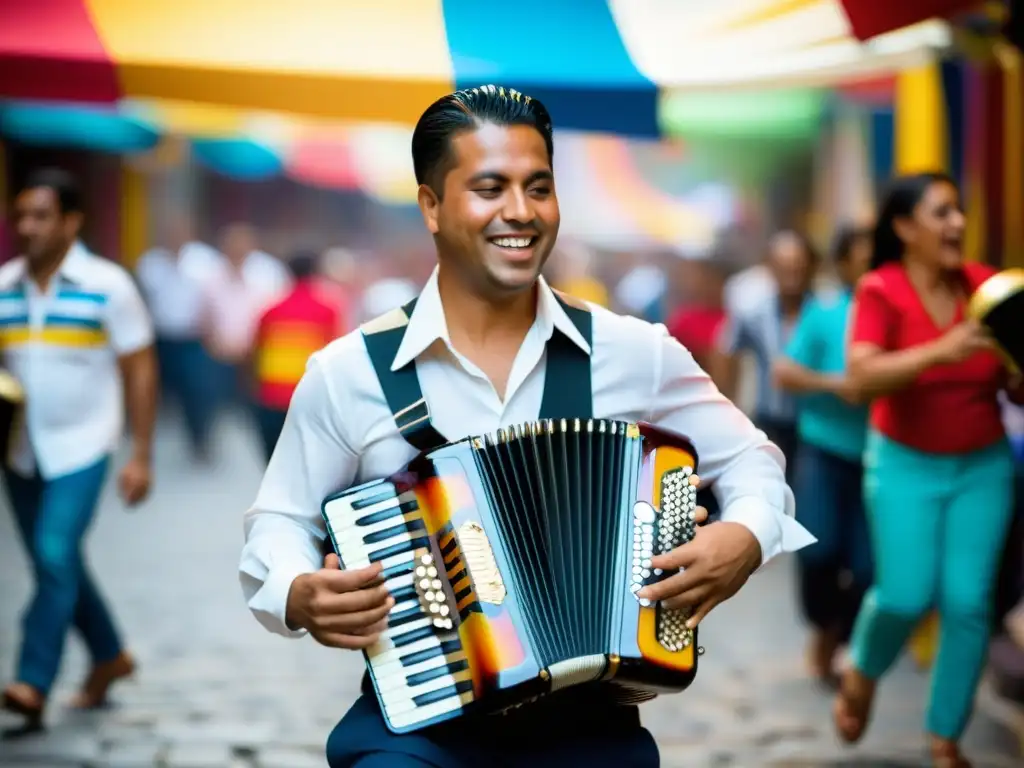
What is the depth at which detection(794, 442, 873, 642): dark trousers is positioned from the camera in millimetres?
6523

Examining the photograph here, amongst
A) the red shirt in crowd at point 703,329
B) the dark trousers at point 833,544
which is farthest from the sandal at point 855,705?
the red shirt in crowd at point 703,329

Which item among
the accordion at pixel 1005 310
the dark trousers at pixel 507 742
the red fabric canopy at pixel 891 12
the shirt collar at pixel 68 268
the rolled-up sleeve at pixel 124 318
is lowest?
the dark trousers at pixel 507 742

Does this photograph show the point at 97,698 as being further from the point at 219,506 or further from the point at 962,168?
the point at 219,506

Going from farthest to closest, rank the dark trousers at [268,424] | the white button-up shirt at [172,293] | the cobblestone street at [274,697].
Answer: the white button-up shirt at [172,293] < the dark trousers at [268,424] < the cobblestone street at [274,697]

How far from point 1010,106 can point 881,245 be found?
3.11 meters

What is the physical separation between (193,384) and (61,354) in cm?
821

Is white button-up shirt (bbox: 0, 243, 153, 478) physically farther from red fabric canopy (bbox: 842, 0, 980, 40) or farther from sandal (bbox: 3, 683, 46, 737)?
red fabric canopy (bbox: 842, 0, 980, 40)

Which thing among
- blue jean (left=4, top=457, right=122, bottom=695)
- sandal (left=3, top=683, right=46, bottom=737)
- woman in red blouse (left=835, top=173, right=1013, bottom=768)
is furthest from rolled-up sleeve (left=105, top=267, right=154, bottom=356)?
woman in red blouse (left=835, top=173, right=1013, bottom=768)

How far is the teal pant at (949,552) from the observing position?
498 cm

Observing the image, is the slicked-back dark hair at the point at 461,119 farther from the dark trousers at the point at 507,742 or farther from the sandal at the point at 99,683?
the sandal at the point at 99,683

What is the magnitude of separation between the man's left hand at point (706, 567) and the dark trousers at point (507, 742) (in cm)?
30

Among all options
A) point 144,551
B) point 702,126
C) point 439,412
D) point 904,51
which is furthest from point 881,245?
point 702,126

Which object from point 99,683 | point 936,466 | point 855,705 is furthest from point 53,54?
point 855,705

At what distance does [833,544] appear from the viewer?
6566 millimetres
